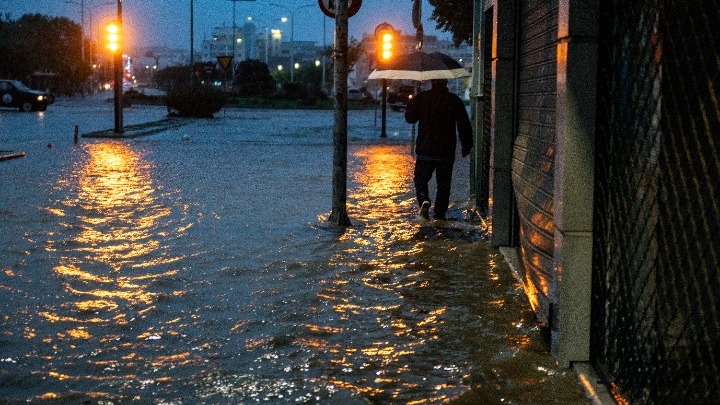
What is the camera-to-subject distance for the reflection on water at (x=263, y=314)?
5.59 metres

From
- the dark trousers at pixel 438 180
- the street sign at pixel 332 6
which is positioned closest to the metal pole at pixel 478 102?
the dark trousers at pixel 438 180

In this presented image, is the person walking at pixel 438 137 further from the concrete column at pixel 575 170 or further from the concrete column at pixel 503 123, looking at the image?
the concrete column at pixel 575 170

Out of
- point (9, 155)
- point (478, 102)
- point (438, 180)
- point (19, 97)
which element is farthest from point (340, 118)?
point (19, 97)

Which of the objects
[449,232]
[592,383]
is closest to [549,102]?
[592,383]

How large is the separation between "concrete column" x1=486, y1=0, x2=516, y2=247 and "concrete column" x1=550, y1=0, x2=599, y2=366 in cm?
386

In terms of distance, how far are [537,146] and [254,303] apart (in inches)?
87.0

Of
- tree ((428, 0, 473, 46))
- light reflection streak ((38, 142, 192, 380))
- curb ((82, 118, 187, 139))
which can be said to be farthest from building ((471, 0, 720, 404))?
curb ((82, 118, 187, 139))

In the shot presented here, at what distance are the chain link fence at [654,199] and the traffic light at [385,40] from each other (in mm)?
21087

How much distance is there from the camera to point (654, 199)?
4898 mm

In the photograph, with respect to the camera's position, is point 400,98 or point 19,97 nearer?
point 19,97

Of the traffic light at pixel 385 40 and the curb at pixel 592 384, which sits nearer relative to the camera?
the curb at pixel 592 384

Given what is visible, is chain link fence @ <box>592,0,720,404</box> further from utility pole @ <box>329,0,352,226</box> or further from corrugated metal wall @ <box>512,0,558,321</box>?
utility pole @ <box>329,0,352,226</box>

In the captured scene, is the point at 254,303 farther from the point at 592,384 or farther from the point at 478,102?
the point at 478,102

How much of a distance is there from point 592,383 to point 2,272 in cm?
512
